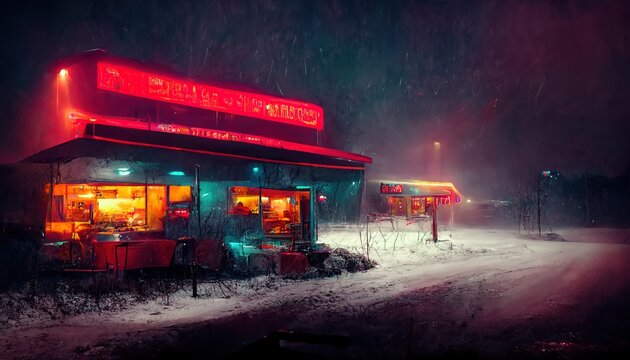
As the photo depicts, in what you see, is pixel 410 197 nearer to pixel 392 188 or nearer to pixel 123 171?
pixel 392 188

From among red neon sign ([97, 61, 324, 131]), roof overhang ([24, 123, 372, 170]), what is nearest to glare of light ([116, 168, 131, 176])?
roof overhang ([24, 123, 372, 170])

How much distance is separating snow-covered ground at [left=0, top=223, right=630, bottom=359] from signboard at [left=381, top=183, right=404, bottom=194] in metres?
21.1

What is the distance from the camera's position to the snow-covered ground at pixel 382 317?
257 inches

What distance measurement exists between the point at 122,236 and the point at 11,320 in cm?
633

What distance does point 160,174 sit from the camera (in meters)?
15.2

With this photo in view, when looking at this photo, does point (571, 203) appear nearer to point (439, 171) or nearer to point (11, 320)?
point (439, 171)

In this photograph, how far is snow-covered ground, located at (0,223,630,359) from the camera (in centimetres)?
653

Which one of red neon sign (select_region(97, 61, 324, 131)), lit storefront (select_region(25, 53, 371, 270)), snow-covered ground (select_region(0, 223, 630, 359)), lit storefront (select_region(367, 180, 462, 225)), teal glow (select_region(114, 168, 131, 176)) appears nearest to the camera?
snow-covered ground (select_region(0, 223, 630, 359))

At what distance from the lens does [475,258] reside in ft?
51.1

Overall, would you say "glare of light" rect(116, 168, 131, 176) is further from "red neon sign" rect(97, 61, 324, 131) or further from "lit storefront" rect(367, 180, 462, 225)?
"lit storefront" rect(367, 180, 462, 225)

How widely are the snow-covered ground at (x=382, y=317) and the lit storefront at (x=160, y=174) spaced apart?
2631mm

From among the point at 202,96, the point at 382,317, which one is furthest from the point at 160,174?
the point at 382,317

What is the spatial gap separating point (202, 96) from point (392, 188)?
58.6 ft

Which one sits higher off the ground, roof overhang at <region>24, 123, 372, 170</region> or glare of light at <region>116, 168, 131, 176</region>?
roof overhang at <region>24, 123, 372, 170</region>
